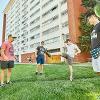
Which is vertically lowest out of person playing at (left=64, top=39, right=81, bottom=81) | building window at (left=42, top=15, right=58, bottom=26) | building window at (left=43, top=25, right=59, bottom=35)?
person playing at (left=64, top=39, right=81, bottom=81)

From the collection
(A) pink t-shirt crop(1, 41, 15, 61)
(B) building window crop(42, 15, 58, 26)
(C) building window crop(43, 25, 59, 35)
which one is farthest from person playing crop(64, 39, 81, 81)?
(B) building window crop(42, 15, 58, 26)

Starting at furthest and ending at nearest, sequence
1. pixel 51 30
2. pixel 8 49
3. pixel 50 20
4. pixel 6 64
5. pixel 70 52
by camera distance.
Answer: pixel 50 20 → pixel 51 30 → pixel 70 52 → pixel 8 49 → pixel 6 64

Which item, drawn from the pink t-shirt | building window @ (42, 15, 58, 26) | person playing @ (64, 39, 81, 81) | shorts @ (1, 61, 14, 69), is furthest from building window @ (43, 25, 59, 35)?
shorts @ (1, 61, 14, 69)

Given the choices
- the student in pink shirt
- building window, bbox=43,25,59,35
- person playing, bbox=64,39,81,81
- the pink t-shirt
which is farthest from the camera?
building window, bbox=43,25,59,35

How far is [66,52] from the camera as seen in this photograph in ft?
34.9

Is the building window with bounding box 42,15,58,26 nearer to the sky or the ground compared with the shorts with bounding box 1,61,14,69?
nearer to the sky

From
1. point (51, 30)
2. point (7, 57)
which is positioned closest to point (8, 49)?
point (7, 57)

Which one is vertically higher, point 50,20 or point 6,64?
point 50,20

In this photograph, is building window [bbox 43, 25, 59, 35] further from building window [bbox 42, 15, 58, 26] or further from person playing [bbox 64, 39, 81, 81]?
person playing [bbox 64, 39, 81, 81]

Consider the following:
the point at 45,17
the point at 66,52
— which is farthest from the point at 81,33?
the point at 66,52

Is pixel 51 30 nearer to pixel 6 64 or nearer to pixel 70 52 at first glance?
pixel 70 52

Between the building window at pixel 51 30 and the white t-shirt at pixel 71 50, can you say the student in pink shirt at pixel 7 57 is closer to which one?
the white t-shirt at pixel 71 50

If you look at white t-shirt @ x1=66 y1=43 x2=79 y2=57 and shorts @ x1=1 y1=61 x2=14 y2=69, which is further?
white t-shirt @ x1=66 y1=43 x2=79 y2=57

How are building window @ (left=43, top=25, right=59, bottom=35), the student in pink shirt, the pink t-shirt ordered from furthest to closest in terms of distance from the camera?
building window @ (left=43, top=25, right=59, bottom=35) → the pink t-shirt → the student in pink shirt
